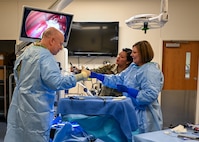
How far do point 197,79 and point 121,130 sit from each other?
401 cm

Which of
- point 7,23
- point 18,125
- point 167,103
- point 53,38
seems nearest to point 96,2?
point 7,23

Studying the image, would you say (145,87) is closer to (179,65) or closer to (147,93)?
(147,93)

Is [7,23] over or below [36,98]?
over

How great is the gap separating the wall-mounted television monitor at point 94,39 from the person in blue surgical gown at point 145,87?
2.79m

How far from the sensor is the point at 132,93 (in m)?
2.14

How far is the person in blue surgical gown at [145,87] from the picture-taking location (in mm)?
2090

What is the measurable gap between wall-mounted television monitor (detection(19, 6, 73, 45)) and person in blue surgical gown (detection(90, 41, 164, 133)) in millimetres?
825

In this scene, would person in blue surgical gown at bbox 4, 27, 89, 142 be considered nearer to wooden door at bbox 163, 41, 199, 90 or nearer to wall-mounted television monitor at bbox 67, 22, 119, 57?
wall-mounted television monitor at bbox 67, 22, 119, 57

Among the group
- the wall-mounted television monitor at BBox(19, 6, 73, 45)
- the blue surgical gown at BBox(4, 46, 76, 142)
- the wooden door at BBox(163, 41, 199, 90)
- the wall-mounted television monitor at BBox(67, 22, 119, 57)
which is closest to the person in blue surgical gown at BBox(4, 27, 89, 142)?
the blue surgical gown at BBox(4, 46, 76, 142)

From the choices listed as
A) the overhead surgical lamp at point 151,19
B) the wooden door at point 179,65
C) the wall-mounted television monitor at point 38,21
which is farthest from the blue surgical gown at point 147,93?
the wooden door at point 179,65

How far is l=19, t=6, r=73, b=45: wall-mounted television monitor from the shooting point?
2301mm

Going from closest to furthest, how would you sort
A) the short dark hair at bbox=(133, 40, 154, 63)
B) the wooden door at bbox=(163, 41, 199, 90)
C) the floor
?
the short dark hair at bbox=(133, 40, 154, 63) < the floor < the wooden door at bbox=(163, 41, 199, 90)

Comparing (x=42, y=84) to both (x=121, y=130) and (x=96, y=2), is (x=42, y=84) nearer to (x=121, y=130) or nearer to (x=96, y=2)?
(x=121, y=130)

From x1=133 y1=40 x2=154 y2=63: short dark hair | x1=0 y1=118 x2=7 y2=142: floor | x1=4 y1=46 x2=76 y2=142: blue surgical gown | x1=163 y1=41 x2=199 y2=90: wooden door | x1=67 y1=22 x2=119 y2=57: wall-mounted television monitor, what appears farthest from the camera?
x1=163 y1=41 x2=199 y2=90: wooden door
